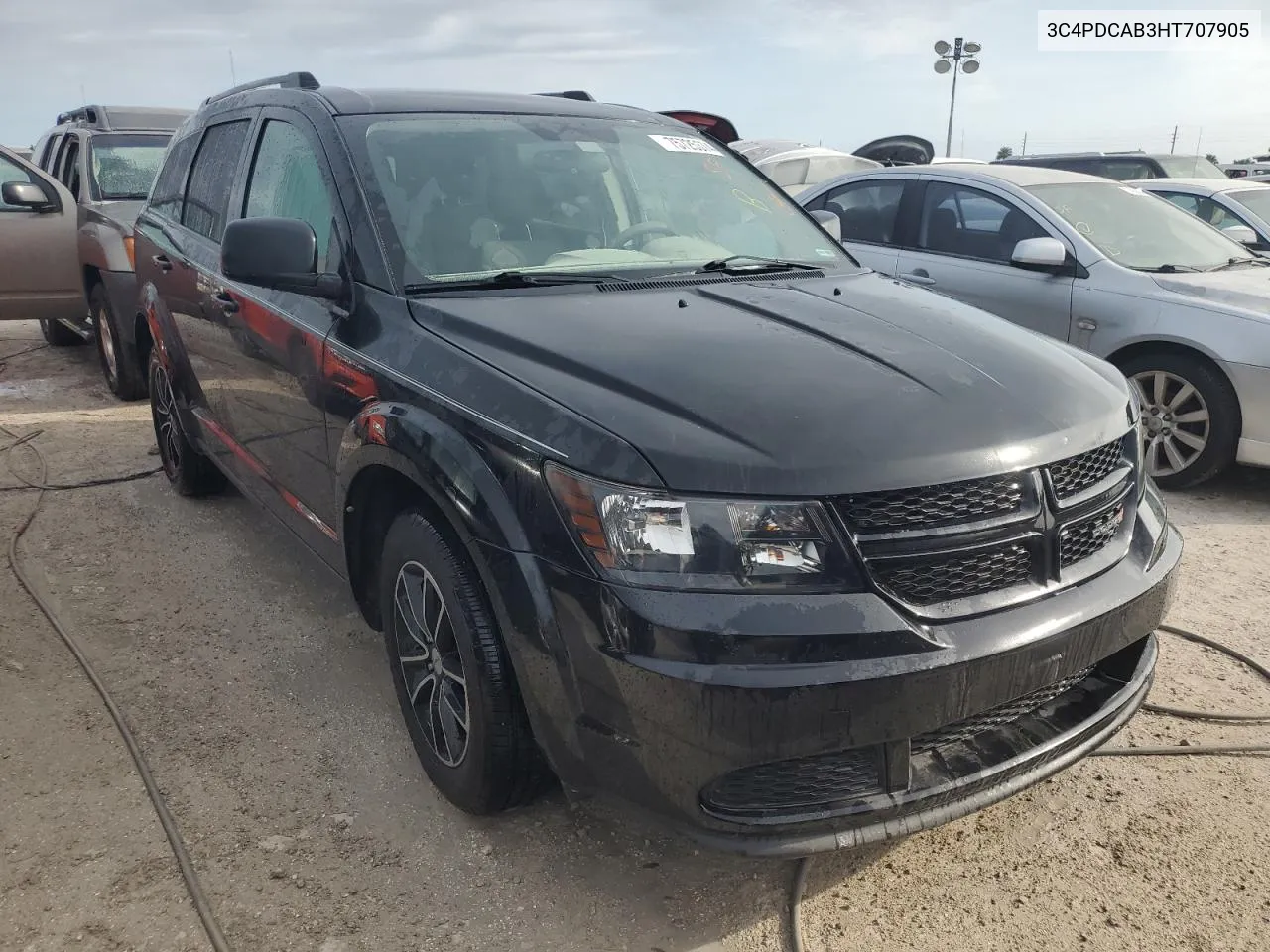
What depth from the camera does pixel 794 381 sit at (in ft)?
7.27

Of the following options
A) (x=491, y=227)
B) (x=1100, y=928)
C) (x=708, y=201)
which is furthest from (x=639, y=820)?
(x=708, y=201)

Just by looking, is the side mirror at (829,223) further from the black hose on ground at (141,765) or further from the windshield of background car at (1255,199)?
the windshield of background car at (1255,199)

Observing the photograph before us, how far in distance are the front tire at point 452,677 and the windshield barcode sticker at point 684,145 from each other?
5.87ft

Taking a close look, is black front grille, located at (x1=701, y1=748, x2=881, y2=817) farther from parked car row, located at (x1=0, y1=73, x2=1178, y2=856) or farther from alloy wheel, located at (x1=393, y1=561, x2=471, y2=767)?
alloy wheel, located at (x1=393, y1=561, x2=471, y2=767)

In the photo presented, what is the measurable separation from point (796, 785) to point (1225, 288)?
4469 mm

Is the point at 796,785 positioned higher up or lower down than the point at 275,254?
lower down

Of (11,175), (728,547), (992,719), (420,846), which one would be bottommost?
(420,846)

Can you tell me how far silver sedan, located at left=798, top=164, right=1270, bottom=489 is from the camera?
4988 mm

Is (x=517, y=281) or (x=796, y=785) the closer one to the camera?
(x=796, y=785)

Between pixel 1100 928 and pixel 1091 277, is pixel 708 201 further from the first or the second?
pixel 1091 277

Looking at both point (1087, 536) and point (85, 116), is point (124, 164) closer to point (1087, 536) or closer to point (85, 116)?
point (85, 116)

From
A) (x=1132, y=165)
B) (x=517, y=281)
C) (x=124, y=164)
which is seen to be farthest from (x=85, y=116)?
(x=1132, y=165)

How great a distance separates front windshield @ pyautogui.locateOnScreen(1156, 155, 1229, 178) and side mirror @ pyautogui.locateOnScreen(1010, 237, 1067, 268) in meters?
8.72

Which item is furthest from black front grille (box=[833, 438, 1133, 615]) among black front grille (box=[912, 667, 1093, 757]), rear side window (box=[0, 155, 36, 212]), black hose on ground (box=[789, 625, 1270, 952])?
rear side window (box=[0, 155, 36, 212])
